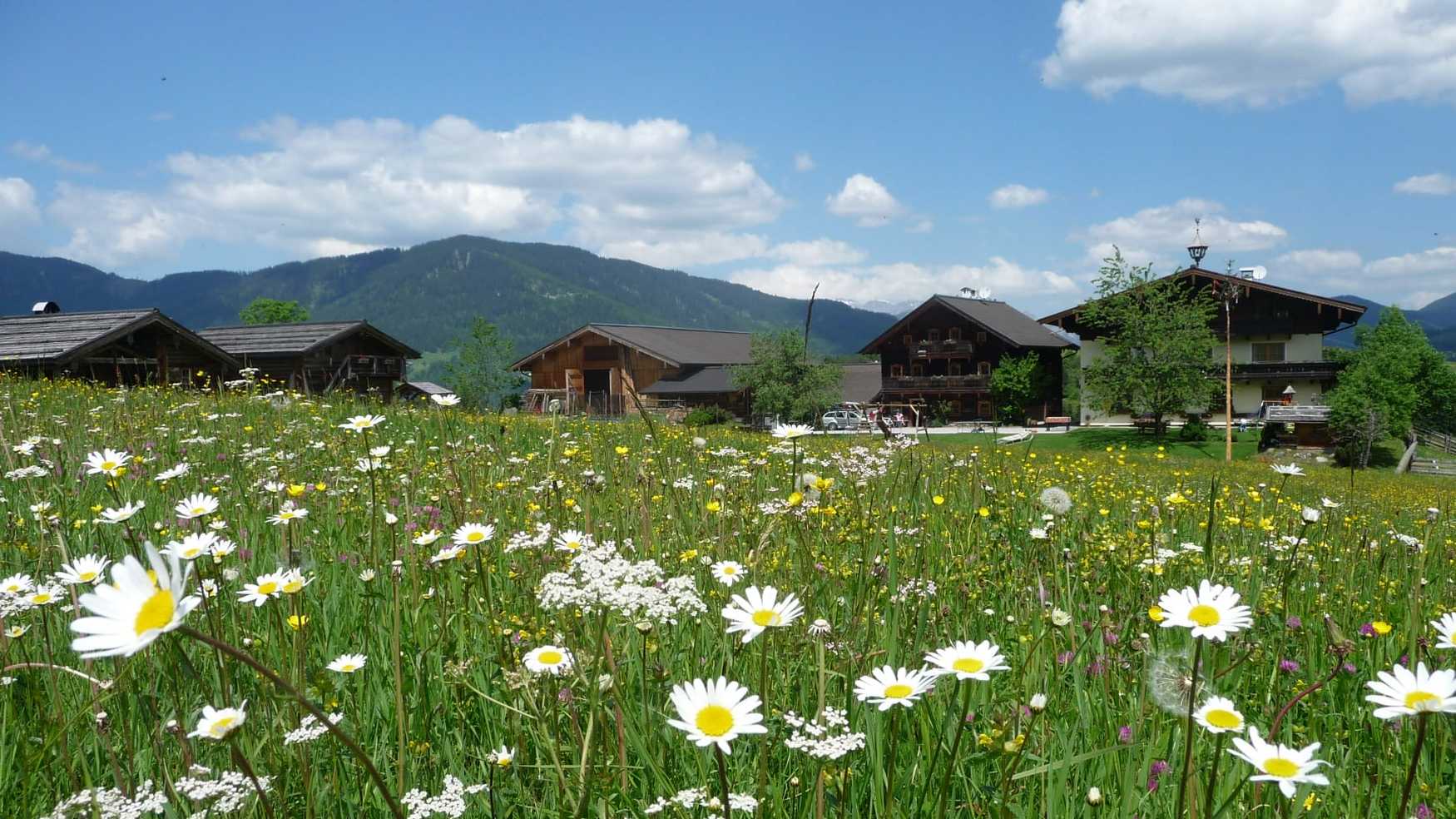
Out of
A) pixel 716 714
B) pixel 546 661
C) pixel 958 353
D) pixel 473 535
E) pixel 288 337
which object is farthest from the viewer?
pixel 958 353

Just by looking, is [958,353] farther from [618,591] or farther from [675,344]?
[618,591]

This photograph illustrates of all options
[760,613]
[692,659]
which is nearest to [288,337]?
[692,659]

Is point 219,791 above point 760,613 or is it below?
below

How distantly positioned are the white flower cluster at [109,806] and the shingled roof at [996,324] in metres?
56.8

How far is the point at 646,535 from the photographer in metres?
2.97

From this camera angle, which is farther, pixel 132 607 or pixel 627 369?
pixel 627 369

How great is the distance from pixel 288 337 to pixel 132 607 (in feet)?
168

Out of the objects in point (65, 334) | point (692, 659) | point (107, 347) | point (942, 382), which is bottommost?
point (942, 382)

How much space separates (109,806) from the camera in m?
1.49

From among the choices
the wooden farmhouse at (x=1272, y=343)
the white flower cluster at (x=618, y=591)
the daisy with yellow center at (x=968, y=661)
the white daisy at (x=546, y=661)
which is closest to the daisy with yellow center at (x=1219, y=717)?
the daisy with yellow center at (x=968, y=661)

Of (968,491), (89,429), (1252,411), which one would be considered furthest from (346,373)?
(1252,411)

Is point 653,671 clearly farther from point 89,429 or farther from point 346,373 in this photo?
point 346,373

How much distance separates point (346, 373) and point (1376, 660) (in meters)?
48.3

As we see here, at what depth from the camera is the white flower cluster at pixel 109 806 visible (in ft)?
4.69
